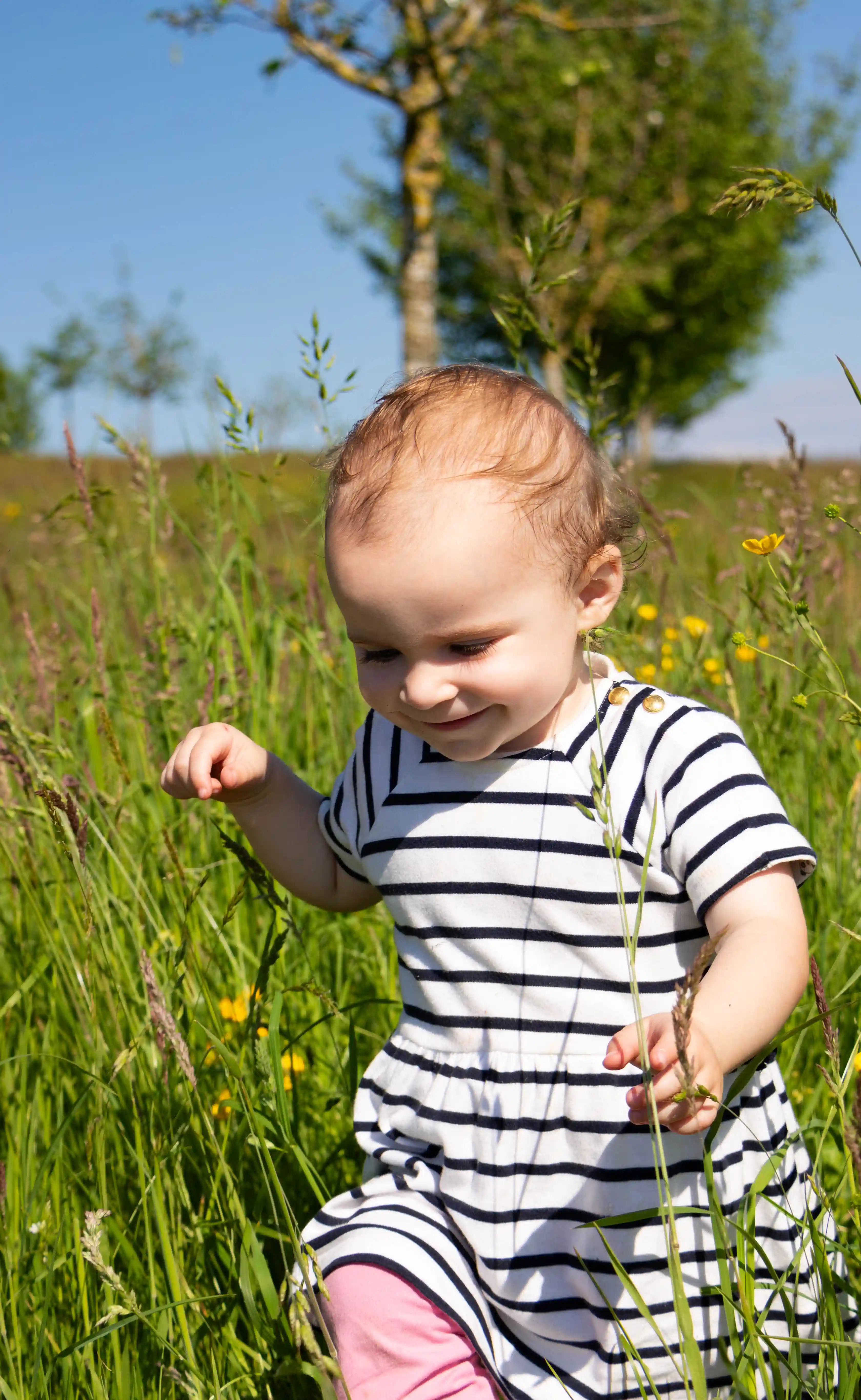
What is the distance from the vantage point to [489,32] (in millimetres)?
10203

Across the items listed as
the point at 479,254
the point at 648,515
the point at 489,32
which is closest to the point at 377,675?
the point at 648,515

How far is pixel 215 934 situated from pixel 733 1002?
35.0 inches

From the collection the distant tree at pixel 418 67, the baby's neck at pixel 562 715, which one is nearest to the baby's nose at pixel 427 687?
the baby's neck at pixel 562 715

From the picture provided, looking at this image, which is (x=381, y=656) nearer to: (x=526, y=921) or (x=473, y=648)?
(x=473, y=648)

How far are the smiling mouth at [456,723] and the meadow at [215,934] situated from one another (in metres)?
0.25

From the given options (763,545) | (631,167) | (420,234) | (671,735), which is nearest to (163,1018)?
(671,735)

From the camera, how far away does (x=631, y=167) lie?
904 inches

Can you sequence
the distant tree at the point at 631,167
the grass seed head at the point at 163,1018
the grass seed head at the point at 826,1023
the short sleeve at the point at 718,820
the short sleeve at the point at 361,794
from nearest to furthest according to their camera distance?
the grass seed head at the point at 826,1023 < the grass seed head at the point at 163,1018 < the short sleeve at the point at 718,820 < the short sleeve at the point at 361,794 < the distant tree at the point at 631,167

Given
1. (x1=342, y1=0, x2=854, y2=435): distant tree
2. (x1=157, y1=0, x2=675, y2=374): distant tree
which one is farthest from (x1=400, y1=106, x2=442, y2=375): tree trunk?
(x1=342, y1=0, x2=854, y2=435): distant tree

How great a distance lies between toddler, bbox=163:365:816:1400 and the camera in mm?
1164

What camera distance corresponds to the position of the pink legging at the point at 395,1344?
1187 millimetres

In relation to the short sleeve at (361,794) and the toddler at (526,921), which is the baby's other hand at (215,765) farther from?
the short sleeve at (361,794)

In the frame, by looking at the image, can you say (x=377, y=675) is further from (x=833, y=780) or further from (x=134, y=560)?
(x=134, y=560)

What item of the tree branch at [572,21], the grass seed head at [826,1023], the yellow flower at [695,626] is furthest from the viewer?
the tree branch at [572,21]
